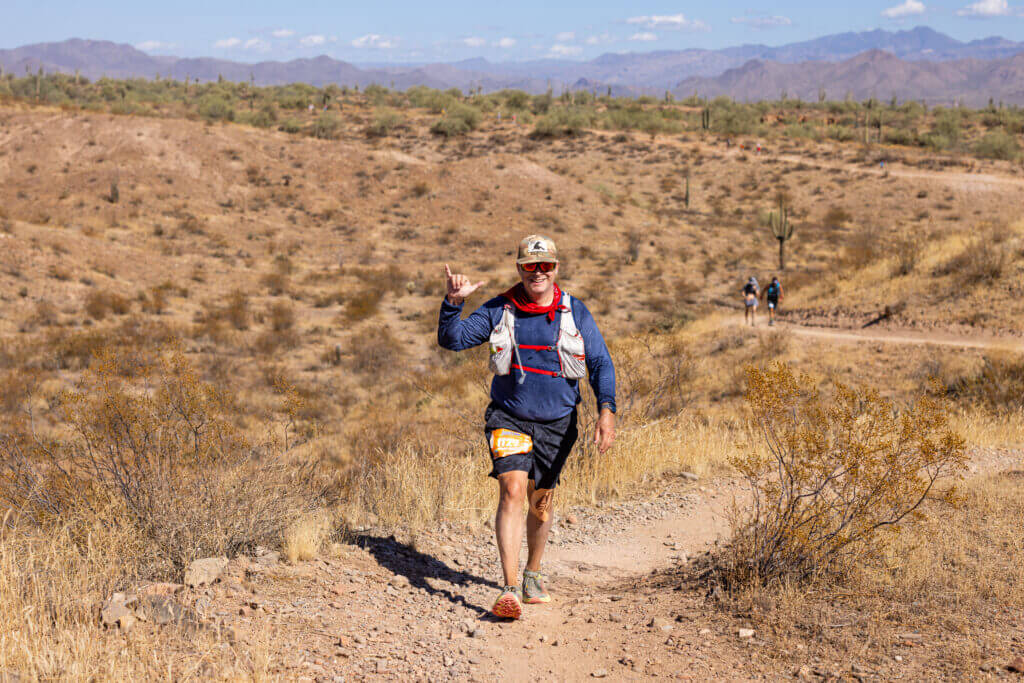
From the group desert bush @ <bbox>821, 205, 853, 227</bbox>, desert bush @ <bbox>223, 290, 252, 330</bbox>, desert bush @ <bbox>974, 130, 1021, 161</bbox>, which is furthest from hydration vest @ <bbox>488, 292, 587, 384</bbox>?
desert bush @ <bbox>974, 130, 1021, 161</bbox>

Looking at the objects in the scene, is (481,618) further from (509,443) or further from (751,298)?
(751,298)

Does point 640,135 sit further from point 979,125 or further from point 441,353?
point 441,353

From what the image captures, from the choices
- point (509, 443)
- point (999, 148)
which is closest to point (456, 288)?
point (509, 443)

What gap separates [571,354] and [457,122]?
43.5m

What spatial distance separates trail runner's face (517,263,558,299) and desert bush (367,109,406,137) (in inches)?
1714

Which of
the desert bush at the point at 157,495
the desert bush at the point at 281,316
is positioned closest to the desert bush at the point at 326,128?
the desert bush at the point at 281,316

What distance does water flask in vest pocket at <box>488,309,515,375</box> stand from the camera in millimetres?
3910

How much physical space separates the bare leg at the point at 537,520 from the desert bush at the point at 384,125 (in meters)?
43.6

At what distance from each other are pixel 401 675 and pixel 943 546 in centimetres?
334

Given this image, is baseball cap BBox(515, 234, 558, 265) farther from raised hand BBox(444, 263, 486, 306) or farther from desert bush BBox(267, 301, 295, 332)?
desert bush BBox(267, 301, 295, 332)

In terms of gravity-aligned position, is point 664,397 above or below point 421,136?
below

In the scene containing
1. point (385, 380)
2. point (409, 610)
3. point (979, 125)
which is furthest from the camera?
point (979, 125)

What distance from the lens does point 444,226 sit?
100 ft

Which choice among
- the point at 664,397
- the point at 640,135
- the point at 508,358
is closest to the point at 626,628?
the point at 508,358
